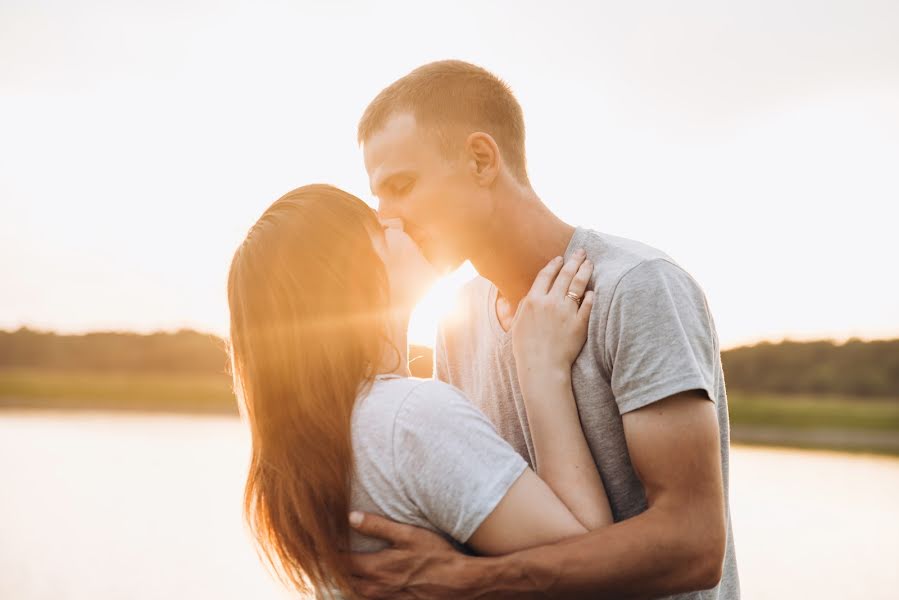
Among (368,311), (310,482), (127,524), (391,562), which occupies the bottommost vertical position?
(127,524)

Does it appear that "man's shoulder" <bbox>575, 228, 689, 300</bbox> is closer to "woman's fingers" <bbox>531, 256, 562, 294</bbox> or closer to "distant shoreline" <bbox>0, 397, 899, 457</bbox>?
"woman's fingers" <bbox>531, 256, 562, 294</bbox>

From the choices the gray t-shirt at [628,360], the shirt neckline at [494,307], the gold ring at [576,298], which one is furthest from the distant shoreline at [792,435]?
the gold ring at [576,298]

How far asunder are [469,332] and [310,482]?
1.07m

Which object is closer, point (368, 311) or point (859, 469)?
point (368, 311)

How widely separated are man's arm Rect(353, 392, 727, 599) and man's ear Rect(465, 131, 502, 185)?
3.16 ft

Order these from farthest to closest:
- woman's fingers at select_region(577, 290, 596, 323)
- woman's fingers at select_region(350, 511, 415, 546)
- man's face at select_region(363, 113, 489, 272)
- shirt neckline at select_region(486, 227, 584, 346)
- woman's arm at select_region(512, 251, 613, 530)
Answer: man's face at select_region(363, 113, 489, 272), shirt neckline at select_region(486, 227, 584, 346), woman's fingers at select_region(577, 290, 596, 323), woman's arm at select_region(512, 251, 613, 530), woman's fingers at select_region(350, 511, 415, 546)

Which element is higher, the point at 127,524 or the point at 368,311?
the point at 368,311

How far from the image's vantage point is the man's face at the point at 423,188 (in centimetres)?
234

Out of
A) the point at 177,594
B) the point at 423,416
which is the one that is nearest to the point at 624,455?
the point at 423,416

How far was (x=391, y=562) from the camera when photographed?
1721mm

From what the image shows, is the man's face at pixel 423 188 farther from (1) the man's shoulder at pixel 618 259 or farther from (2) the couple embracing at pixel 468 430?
(1) the man's shoulder at pixel 618 259

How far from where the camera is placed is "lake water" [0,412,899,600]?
656 cm

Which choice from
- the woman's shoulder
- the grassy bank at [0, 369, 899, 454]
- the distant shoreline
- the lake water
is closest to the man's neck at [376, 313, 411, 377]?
the woman's shoulder

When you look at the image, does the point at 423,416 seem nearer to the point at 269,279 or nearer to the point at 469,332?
the point at 269,279
